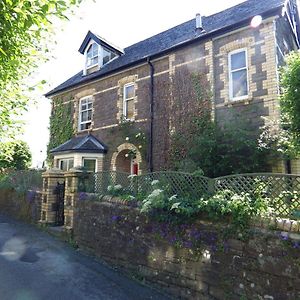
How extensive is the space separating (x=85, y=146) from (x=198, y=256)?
10076mm

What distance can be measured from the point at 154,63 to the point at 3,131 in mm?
7808

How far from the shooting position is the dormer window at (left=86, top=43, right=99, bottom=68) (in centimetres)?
1634

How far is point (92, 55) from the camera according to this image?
16.6 meters

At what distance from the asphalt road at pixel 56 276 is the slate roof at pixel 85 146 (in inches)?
242

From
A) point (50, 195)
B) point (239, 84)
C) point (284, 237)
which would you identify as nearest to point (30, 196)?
point (50, 195)

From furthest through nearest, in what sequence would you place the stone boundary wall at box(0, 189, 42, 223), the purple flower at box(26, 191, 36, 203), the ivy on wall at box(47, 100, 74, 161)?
the ivy on wall at box(47, 100, 74, 161) → the purple flower at box(26, 191, 36, 203) → the stone boundary wall at box(0, 189, 42, 223)

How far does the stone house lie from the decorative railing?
182 inches

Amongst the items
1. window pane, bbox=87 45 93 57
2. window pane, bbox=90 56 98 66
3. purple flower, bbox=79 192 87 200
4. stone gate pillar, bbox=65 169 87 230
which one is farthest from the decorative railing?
window pane, bbox=87 45 93 57

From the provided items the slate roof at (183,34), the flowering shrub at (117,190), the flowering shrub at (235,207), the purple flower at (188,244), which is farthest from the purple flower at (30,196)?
the flowering shrub at (235,207)

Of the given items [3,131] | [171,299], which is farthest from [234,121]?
[3,131]

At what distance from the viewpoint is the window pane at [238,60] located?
10391mm

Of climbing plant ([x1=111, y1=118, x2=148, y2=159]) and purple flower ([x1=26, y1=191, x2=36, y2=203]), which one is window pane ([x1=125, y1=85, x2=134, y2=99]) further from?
purple flower ([x1=26, y1=191, x2=36, y2=203])

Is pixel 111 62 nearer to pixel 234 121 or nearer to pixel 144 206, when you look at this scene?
pixel 234 121

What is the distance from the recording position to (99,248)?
22.8ft
